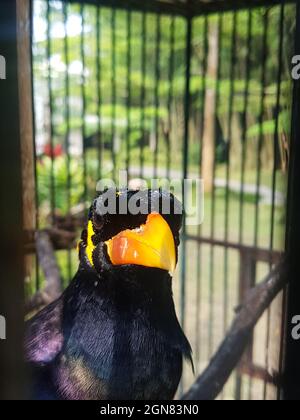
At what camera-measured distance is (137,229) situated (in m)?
0.62

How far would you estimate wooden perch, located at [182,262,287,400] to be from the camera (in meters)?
0.81

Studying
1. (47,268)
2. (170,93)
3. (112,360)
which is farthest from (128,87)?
(112,360)

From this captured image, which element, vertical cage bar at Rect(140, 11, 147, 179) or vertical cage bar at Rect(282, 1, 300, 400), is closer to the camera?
vertical cage bar at Rect(282, 1, 300, 400)

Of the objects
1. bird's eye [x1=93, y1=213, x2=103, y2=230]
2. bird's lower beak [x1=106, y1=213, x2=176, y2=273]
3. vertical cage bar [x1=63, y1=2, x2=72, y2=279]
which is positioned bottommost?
bird's lower beak [x1=106, y1=213, x2=176, y2=273]

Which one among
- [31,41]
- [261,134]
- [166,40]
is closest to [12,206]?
[31,41]

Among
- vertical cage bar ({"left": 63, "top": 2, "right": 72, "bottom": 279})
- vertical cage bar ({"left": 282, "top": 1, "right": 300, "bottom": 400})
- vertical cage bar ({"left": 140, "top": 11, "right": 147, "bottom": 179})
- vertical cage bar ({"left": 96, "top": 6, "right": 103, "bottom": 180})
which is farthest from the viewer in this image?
vertical cage bar ({"left": 140, "top": 11, "right": 147, "bottom": 179})

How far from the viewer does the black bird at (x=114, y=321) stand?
24.9 inches

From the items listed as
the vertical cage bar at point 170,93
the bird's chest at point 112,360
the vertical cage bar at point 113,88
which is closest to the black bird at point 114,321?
the bird's chest at point 112,360

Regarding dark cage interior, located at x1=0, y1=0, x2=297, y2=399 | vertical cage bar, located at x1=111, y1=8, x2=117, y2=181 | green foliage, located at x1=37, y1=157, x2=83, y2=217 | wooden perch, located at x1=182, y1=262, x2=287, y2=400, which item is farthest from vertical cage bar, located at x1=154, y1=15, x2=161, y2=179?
wooden perch, located at x1=182, y1=262, x2=287, y2=400

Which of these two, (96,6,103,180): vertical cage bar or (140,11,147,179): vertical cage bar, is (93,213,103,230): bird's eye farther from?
(140,11,147,179): vertical cage bar

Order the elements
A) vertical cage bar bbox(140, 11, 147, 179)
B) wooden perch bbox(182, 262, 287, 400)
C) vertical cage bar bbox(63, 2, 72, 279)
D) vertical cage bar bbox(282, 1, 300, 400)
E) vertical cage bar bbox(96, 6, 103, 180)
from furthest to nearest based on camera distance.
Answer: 1. vertical cage bar bbox(140, 11, 147, 179)
2. vertical cage bar bbox(96, 6, 103, 180)
3. vertical cage bar bbox(63, 2, 72, 279)
4. wooden perch bbox(182, 262, 287, 400)
5. vertical cage bar bbox(282, 1, 300, 400)

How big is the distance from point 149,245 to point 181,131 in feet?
2.72

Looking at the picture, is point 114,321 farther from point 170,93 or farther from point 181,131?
point 170,93
